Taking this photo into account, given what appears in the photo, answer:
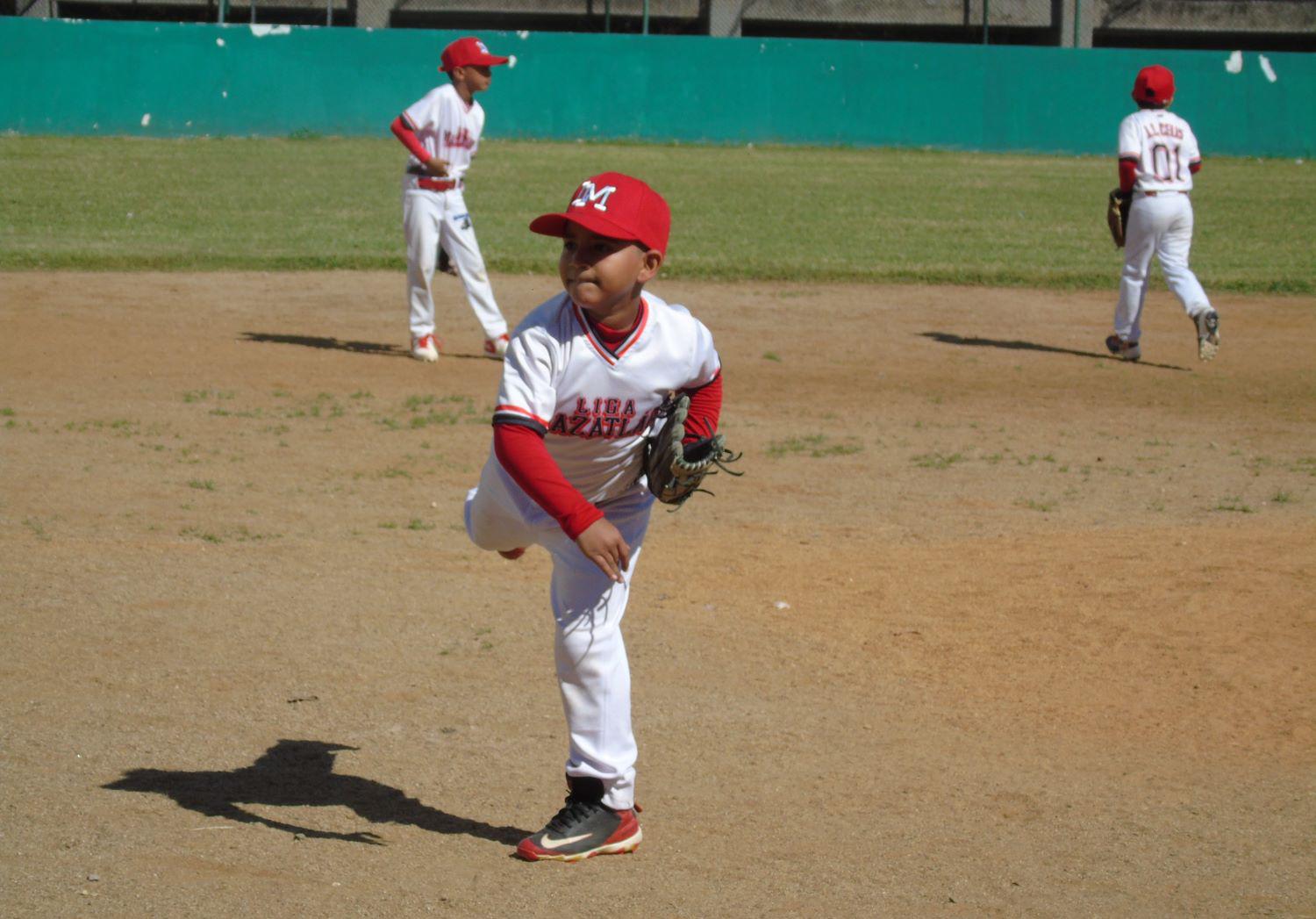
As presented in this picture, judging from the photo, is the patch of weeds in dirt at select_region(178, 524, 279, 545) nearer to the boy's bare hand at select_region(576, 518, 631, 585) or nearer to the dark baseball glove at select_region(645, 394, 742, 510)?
the dark baseball glove at select_region(645, 394, 742, 510)

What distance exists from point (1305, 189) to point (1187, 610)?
2152cm

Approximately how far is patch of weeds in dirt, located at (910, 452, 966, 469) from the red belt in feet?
13.5

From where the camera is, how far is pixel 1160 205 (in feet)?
36.6

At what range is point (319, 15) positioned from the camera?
35031 millimetres

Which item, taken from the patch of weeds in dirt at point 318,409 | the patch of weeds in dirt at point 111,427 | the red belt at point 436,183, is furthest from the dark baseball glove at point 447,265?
the patch of weeds in dirt at point 111,427

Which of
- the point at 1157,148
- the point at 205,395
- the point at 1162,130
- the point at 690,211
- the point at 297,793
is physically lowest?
the point at 297,793

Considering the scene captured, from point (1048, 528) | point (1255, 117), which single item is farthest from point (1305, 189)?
point (1048, 528)

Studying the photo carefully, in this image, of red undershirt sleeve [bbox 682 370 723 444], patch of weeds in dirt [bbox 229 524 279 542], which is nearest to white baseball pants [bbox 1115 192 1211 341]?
patch of weeds in dirt [bbox 229 524 279 542]

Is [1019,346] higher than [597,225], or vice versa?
[597,225]

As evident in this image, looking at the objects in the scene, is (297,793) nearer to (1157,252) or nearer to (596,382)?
(596,382)

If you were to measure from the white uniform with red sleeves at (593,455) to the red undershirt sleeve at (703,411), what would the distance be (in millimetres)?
27

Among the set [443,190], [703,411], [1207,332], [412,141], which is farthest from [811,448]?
[703,411]

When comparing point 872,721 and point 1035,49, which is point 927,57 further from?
point 872,721

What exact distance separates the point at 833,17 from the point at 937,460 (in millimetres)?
30552
